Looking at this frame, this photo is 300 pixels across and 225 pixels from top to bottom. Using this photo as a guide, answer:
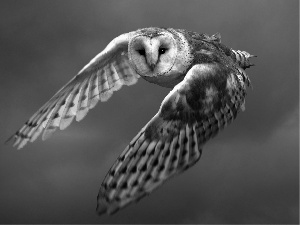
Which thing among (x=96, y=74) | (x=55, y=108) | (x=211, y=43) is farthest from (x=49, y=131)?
(x=211, y=43)

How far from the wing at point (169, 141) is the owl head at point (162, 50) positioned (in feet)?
1.48

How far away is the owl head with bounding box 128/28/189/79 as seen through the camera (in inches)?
249

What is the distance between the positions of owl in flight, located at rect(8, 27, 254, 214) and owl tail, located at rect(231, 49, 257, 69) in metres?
0.02

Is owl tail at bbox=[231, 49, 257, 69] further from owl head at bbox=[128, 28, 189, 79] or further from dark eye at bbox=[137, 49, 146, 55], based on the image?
dark eye at bbox=[137, 49, 146, 55]

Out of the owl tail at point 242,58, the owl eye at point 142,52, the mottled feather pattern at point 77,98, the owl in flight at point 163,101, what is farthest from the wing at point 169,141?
the mottled feather pattern at point 77,98

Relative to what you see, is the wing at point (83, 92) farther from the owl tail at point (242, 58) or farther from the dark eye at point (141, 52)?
the owl tail at point (242, 58)

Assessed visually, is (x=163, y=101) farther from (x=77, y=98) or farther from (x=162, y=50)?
(x=77, y=98)

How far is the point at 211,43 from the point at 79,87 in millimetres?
2258

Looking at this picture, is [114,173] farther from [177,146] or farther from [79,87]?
[79,87]

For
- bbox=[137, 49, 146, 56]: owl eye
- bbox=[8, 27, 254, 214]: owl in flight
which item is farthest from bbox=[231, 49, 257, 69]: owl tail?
bbox=[137, 49, 146, 56]: owl eye

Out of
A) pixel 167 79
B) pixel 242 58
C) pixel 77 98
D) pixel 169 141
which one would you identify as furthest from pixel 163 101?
pixel 77 98

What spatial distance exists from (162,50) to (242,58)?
1781 millimetres

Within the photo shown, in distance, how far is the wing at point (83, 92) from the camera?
777 centimetres

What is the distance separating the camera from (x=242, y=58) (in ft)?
25.3
